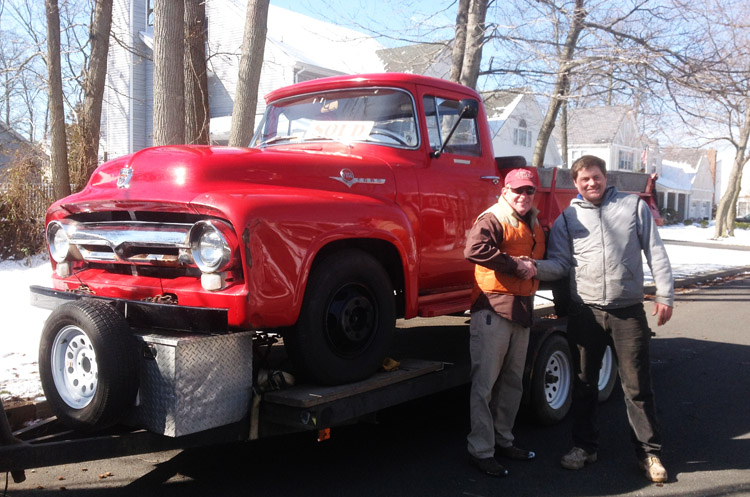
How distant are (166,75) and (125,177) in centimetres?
469

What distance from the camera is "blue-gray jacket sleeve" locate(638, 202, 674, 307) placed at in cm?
443

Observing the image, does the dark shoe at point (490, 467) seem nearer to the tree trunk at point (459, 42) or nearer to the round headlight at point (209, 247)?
the round headlight at point (209, 247)

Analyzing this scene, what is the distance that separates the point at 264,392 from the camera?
387 centimetres

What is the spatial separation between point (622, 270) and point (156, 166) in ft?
9.54

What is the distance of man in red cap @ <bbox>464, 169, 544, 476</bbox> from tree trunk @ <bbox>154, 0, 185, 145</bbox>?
5.08 metres

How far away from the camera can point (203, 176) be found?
3.96 meters

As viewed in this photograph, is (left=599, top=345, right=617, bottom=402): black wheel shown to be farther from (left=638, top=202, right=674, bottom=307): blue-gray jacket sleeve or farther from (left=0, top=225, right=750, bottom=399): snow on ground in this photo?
(left=0, top=225, right=750, bottom=399): snow on ground

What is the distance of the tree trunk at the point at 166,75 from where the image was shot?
331 inches

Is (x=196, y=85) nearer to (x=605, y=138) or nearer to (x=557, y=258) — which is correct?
(x=557, y=258)

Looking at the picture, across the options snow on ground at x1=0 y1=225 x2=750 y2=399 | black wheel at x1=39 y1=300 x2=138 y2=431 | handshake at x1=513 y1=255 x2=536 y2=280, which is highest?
handshake at x1=513 y1=255 x2=536 y2=280

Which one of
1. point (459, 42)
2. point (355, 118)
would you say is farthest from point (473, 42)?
point (355, 118)

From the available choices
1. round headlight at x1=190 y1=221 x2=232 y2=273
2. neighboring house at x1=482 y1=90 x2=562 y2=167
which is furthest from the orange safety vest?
neighboring house at x1=482 y1=90 x2=562 y2=167

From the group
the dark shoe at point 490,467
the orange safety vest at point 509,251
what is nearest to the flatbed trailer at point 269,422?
the dark shoe at point 490,467

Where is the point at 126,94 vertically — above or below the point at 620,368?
above
